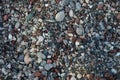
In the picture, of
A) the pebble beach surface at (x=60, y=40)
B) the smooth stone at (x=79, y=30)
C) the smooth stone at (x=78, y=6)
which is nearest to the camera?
the pebble beach surface at (x=60, y=40)

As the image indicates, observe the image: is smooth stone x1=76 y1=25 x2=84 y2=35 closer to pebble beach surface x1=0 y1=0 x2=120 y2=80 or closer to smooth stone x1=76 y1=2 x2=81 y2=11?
pebble beach surface x1=0 y1=0 x2=120 y2=80

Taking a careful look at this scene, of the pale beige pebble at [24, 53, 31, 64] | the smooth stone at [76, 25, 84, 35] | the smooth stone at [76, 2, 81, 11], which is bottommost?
the pale beige pebble at [24, 53, 31, 64]

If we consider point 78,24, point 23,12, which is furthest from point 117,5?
point 23,12

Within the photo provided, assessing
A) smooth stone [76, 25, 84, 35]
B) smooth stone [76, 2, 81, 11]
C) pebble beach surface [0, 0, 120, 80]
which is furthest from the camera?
smooth stone [76, 2, 81, 11]

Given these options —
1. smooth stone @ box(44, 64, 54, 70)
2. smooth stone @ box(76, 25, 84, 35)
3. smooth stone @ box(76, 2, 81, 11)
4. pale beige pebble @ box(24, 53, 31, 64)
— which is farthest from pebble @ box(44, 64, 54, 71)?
→ smooth stone @ box(76, 2, 81, 11)

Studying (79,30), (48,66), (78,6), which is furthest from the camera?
(78,6)

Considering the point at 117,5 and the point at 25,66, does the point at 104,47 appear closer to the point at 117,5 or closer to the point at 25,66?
the point at 117,5

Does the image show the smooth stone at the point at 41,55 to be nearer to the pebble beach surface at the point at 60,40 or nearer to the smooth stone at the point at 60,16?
the pebble beach surface at the point at 60,40

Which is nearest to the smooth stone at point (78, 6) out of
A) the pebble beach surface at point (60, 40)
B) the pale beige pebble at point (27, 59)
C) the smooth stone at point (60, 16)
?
the pebble beach surface at point (60, 40)

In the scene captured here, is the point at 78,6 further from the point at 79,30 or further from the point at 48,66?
the point at 48,66

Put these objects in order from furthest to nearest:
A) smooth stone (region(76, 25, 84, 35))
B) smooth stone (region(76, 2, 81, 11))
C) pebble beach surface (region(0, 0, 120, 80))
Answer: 1. smooth stone (region(76, 2, 81, 11))
2. smooth stone (region(76, 25, 84, 35))
3. pebble beach surface (region(0, 0, 120, 80))

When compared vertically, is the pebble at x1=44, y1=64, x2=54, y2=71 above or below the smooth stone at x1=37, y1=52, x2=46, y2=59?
below

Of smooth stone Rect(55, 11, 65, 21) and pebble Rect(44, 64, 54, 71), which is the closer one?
pebble Rect(44, 64, 54, 71)

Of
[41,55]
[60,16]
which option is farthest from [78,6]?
[41,55]
